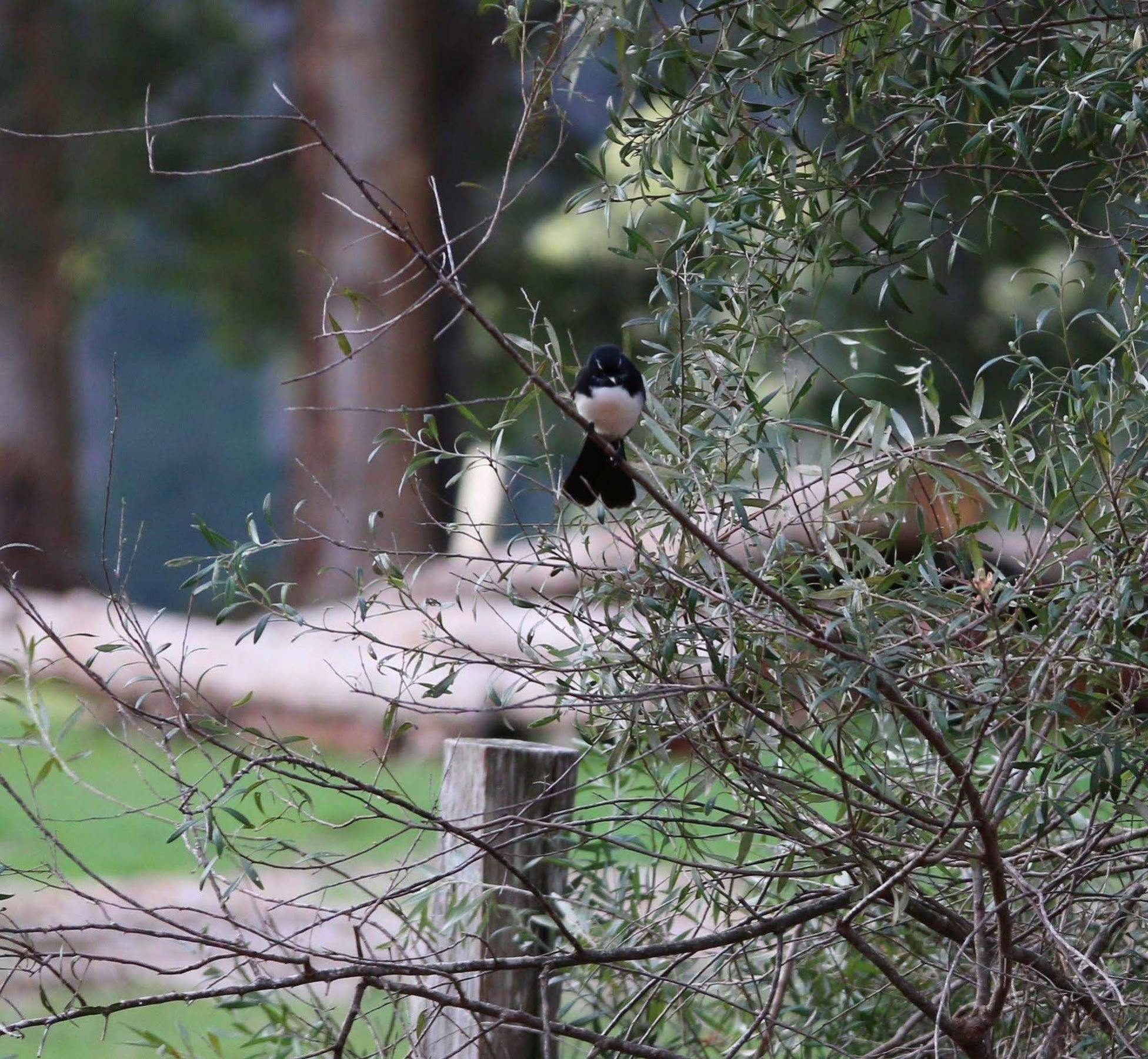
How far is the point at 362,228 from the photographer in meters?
10.0

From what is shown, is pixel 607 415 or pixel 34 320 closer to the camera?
pixel 607 415

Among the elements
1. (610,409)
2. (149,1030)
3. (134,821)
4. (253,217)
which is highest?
(253,217)

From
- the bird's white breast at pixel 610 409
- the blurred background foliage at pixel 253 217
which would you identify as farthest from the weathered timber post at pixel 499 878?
the blurred background foliage at pixel 253 217

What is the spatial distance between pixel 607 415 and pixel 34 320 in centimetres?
1177

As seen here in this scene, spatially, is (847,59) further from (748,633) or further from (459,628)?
(459,628)

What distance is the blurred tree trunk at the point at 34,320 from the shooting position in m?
12.8

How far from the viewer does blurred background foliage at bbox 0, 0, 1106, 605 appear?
11.3 m

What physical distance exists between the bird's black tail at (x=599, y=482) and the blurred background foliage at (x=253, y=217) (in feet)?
24.0

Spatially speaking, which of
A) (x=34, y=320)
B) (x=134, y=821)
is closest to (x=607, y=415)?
(x=134, y=821)

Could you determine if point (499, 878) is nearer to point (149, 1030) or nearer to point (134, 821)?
point (149, 1030)

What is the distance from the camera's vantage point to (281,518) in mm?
14680

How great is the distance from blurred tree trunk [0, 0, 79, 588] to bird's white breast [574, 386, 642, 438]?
424 inches

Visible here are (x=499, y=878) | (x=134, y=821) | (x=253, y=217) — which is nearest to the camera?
(x=499, y=878)

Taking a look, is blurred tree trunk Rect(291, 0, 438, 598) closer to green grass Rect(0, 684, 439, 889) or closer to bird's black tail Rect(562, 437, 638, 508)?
green grass Rect(0, 684, 439, 889)
